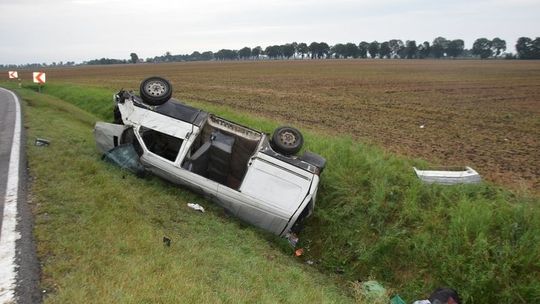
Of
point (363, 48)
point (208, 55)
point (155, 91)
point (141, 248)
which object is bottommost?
point (141, 248)

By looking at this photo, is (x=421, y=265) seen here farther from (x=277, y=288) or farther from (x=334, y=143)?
(x=334, y=143)

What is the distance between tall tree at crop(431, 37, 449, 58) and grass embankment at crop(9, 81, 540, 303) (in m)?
144

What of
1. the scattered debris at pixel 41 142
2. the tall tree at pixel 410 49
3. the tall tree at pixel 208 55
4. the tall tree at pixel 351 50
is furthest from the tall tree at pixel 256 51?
the scattered debris at pixel 41 142

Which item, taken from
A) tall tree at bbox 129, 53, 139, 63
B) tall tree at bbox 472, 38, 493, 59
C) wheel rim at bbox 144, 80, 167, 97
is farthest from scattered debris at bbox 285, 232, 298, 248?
tall tree at bbox 129, 53, 139, 63

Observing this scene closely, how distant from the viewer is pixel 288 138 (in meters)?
7.80

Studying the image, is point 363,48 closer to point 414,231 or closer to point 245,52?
point 245,52

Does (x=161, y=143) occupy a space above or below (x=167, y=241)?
above

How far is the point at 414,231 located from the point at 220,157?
3.12 metres

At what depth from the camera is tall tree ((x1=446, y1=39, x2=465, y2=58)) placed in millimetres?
→ 143000

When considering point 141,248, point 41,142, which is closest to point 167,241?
point 141,248

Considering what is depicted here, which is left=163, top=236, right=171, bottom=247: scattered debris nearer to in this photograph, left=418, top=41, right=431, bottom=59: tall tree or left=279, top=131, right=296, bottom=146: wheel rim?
left=279, top=131, right=296, bottom=146: wheel rim

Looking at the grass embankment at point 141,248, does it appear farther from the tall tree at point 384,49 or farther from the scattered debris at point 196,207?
the tall tree at point 384,49

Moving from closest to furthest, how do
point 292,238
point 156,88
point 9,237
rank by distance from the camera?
point 9,237 → point 292,238 → point 156,88

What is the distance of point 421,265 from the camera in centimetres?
568
